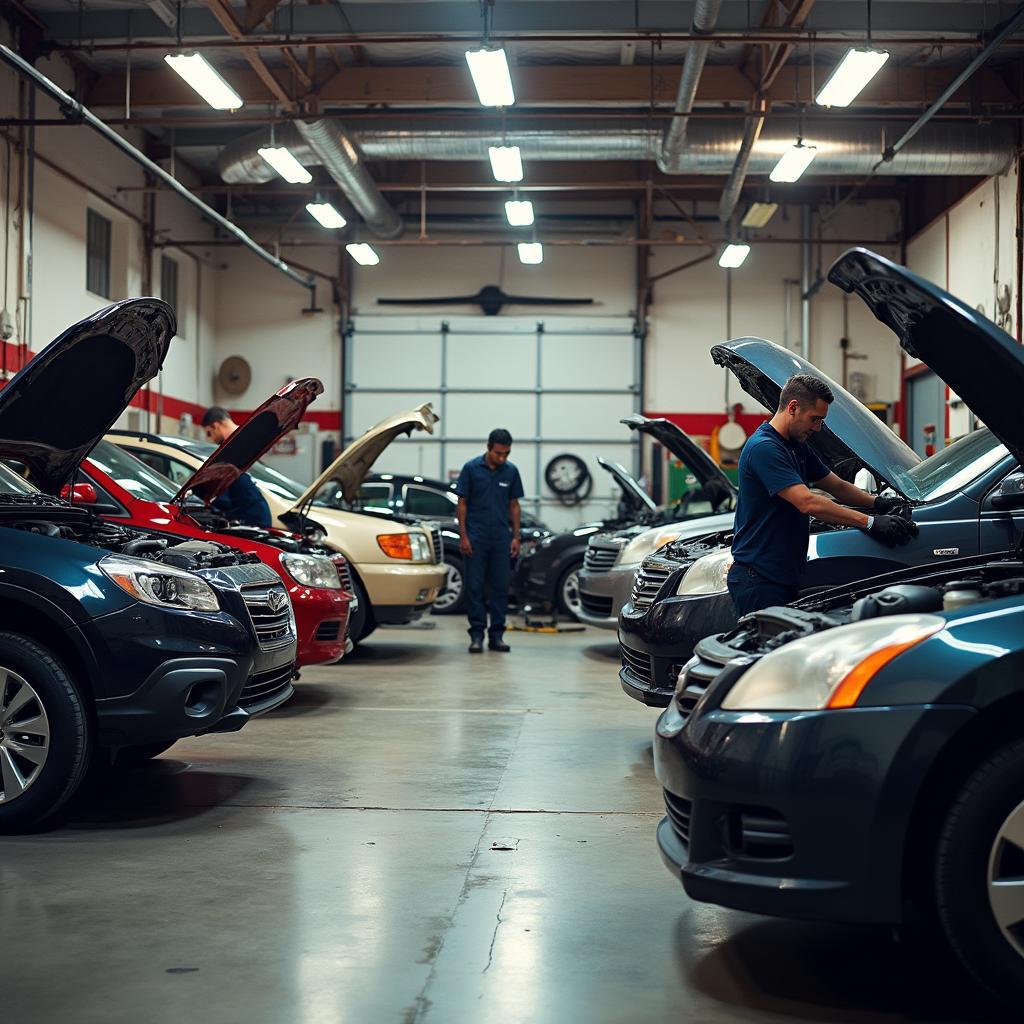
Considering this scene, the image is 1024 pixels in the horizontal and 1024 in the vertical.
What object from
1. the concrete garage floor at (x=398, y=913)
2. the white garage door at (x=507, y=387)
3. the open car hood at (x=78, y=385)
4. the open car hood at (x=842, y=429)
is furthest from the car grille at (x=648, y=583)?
the white garage door at (x=507, y=387)

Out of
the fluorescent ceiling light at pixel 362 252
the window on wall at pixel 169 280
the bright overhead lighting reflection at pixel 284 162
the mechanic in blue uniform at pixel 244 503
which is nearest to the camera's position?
the mechanic in blue uniform at pixel 244 503

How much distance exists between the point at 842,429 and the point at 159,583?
2700mm

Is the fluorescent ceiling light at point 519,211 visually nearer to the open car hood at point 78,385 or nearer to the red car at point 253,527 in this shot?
the red car at point 253,527

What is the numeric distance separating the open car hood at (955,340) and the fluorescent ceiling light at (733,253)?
44.1 feet

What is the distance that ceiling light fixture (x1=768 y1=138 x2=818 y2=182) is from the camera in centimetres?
1310

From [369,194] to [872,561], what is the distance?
13351mm

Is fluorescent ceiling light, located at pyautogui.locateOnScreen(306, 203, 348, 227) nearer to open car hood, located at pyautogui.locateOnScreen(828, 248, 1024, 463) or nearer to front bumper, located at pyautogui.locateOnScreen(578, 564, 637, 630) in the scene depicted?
front bumper, located at pyautogui.locateOnScreen(578, 564, 637, 630)

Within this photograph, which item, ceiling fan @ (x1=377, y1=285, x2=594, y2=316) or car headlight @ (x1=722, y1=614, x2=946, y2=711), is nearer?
car headlight @ (x1=722, y1=614, x2=946, y2=711)

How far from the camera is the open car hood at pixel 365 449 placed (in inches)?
350

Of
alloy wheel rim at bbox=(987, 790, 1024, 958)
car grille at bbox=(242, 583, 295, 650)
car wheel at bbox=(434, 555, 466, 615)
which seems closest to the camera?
alloy wheel rim at bbox=(987, 790, 1024, 958)

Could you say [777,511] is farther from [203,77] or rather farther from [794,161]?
[794,161]

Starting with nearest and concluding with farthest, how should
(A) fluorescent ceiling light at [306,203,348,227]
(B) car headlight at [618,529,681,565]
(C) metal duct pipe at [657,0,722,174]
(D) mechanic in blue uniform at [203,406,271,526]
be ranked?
(D) mechanic in blue uniform at [203,406,271,526]
(B) car headlight at [618,529,681,565]
(C) metal duct pipe at [657,0,722,174]
(A) fluorescent ceiling light at [306,203,348,227]

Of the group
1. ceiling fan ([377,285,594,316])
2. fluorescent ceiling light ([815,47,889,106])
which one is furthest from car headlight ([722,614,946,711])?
ceiling fan ([377,285,594,316])

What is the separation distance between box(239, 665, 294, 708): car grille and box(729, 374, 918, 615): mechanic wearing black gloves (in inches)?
73.6
